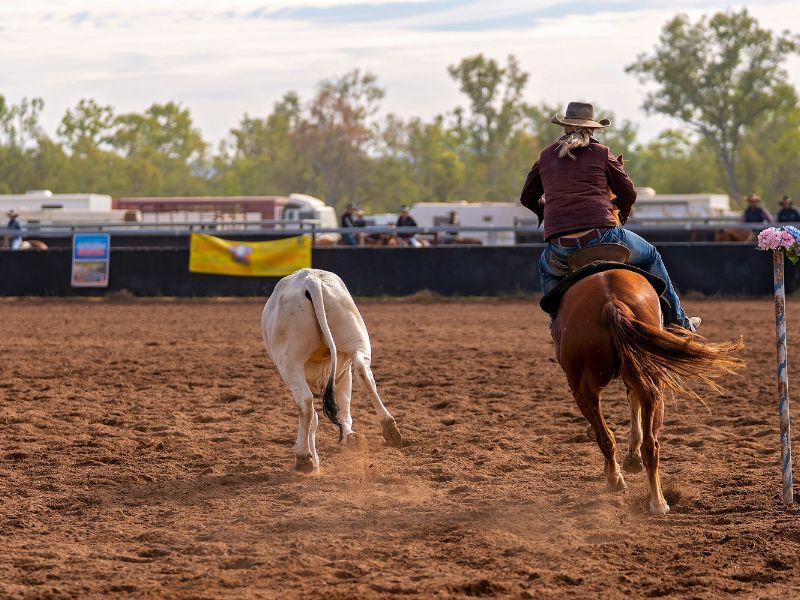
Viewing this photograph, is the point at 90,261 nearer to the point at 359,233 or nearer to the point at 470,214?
the point at 359,233

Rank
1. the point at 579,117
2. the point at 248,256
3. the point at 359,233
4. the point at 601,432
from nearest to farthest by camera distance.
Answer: the point at 601,432 < the point at 579,117 < the point at 248,256 < the point at 359,233

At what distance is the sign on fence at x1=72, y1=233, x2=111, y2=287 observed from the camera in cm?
2194

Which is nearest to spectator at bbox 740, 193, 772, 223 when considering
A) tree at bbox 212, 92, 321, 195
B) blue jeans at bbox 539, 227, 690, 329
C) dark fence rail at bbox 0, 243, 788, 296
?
dark fence rail at bbox 0, 243, 788, 296

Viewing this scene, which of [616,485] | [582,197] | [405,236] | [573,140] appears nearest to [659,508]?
[616,485]

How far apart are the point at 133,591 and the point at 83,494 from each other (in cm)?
208

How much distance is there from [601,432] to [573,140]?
5.75 feet

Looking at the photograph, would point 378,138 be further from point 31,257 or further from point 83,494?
point 83,494

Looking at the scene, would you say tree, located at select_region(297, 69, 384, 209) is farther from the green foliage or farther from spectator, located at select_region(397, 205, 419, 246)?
spectator, located at select_region(397, 205, 419, 246)

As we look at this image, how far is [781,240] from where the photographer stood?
650 cm

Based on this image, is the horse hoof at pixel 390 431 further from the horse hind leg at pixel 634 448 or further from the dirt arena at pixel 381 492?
the horse hind leg at pixel 634 448

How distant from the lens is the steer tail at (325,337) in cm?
721

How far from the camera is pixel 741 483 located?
22.1 feet

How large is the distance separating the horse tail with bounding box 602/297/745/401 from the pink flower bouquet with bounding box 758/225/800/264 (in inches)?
27.1

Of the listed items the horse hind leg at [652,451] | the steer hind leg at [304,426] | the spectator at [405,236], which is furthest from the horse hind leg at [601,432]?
the spectator at [405,236]
